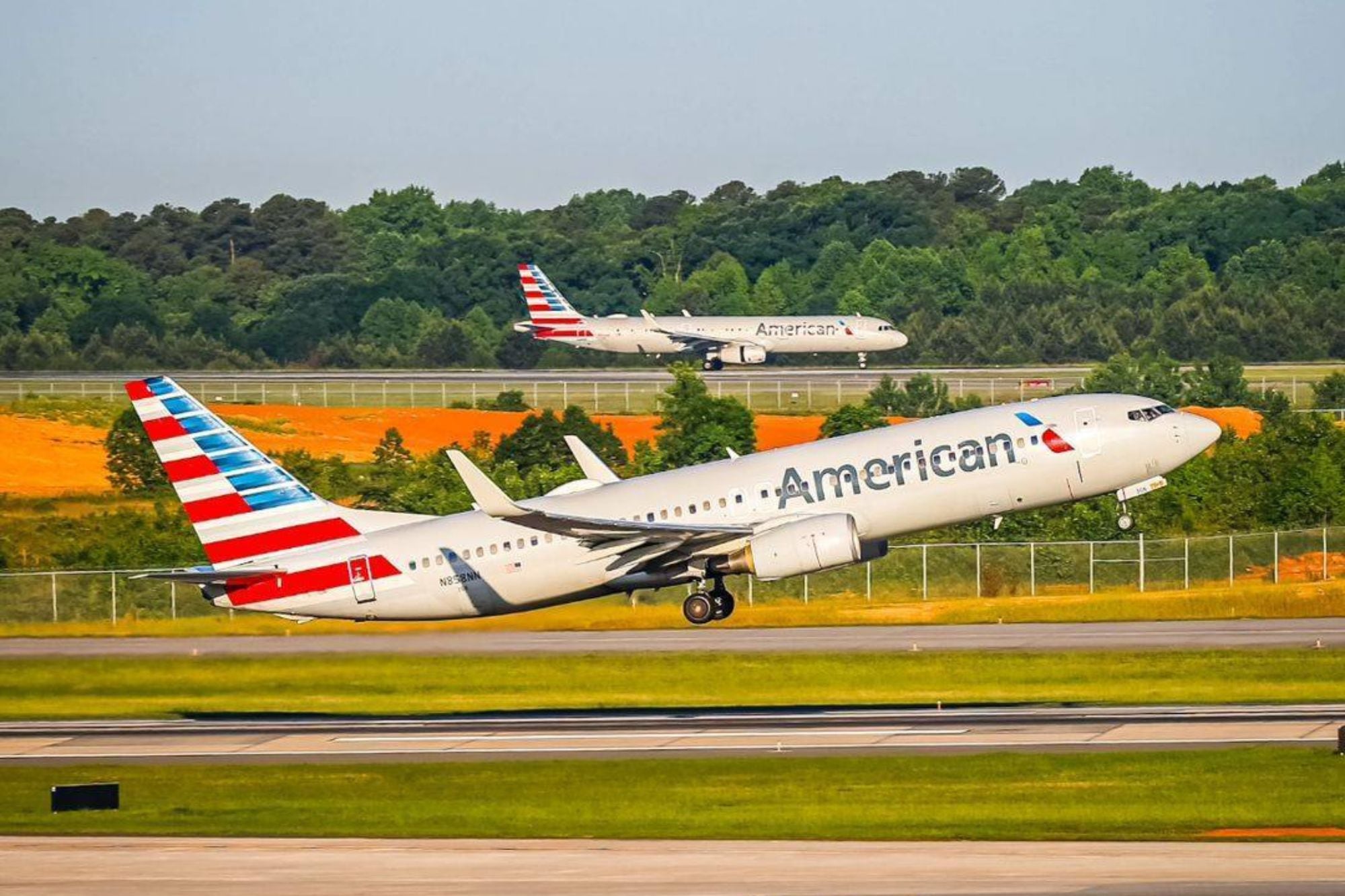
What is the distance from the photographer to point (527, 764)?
4400 centimetres

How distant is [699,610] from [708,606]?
298mm

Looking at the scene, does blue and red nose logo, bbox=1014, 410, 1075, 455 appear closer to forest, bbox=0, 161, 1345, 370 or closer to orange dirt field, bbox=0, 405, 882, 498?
orange dirt field, bbox=0, 405, 882, 498

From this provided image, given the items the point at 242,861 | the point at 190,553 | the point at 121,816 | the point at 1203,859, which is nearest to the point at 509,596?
the point at 121,816

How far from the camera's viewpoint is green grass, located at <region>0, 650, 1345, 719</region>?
5397 centimetres

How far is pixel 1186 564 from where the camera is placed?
7500 cm

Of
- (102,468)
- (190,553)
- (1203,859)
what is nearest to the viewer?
(1203,859)

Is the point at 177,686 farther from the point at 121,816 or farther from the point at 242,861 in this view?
the point at 242,861

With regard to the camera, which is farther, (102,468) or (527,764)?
(102,468)

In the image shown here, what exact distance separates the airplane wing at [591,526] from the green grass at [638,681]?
4551 millimetres

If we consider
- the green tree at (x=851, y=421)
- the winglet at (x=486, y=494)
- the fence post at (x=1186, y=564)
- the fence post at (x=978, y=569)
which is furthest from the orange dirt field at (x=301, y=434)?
the winglet at (x=486, y=494)

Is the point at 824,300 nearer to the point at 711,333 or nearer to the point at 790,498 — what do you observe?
the point at 711,333

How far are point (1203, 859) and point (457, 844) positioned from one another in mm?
11387

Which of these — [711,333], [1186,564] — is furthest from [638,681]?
[711,333]

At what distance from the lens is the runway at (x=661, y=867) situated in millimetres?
30031
